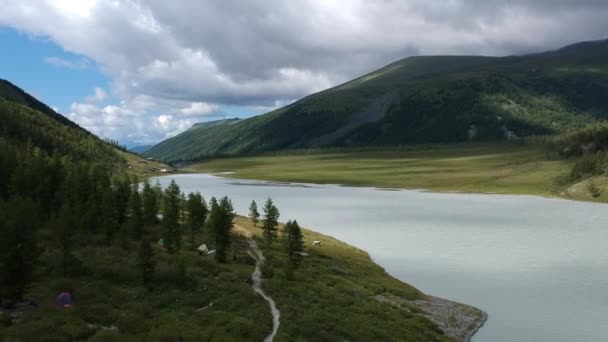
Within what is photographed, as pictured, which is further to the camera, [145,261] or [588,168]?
[588,168]

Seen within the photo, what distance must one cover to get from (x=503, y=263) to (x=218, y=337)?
174 feet

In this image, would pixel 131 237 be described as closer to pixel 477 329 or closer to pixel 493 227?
pixel 477 329

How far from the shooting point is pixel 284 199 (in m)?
179

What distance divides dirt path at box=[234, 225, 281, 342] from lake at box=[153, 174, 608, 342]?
19.5 m

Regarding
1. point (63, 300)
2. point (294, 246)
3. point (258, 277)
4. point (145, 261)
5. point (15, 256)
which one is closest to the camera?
point (15, 256)

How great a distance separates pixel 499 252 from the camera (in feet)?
272

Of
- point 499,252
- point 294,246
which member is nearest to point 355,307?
point 294,246

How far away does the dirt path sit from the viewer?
143ft

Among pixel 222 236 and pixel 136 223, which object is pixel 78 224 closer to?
pixel 136 223

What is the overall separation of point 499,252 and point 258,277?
47006 mm

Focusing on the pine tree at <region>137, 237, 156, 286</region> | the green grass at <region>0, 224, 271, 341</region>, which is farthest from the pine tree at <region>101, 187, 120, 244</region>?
the pine tree at <region>137, 237, 156, 286</region>

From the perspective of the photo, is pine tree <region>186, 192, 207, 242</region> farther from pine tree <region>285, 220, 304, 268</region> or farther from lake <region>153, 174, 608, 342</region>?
lake <region>153, 174, 608, 342</region>

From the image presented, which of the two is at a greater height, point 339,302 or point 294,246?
point 294,246

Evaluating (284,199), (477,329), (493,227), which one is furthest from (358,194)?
(477,329)
